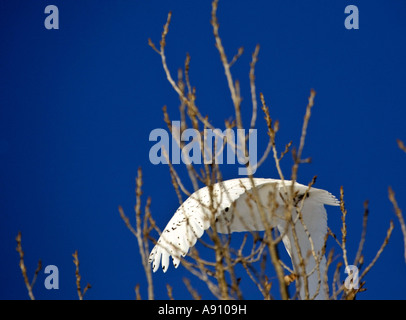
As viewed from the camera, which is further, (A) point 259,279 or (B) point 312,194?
(B) point 312,194

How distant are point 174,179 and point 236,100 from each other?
547 mm

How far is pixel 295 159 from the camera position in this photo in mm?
2734

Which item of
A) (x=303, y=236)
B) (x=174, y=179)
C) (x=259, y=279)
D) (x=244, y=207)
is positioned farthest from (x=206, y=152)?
(x=244, y=207)

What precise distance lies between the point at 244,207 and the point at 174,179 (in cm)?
379

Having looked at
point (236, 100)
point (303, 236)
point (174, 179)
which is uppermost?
point (236, 100)
